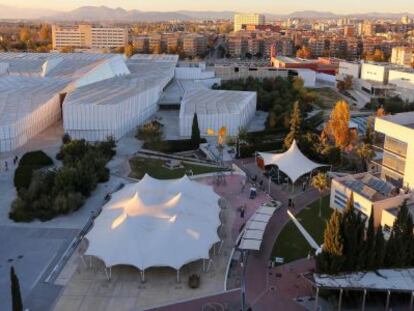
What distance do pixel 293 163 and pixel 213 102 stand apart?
17.6 meters

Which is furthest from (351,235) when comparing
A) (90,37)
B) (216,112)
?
(90,37)

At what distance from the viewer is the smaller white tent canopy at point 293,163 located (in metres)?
35.8

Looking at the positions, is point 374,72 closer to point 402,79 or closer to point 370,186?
point 402,79

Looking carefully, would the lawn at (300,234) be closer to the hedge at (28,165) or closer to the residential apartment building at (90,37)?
the hedge at (28,165)

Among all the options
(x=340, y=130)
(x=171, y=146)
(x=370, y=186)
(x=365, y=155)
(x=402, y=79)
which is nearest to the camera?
(x=370, y=186)

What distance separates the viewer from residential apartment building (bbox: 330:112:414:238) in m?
27.7

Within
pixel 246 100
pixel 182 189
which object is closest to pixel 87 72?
pixel 246 100

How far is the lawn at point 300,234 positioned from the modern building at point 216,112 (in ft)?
58.4

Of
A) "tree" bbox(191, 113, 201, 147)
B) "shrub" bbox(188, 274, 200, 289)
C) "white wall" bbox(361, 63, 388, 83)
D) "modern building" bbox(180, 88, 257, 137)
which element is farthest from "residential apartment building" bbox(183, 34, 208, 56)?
"shrub" bbox(188, 274, 200, 289)

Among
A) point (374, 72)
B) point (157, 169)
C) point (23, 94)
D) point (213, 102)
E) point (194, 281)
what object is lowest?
point (194, 281)

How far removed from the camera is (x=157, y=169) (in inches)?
1540

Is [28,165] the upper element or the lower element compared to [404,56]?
lower

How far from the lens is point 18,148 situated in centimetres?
4359

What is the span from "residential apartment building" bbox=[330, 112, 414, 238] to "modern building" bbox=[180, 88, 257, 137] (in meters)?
17.5
